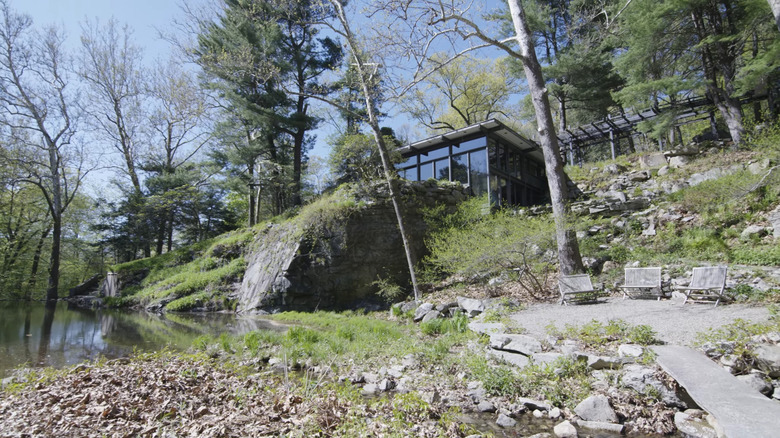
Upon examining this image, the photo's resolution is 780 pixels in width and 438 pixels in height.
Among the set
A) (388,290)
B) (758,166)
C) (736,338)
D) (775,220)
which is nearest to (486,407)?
(736,338)

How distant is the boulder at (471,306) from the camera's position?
794cm

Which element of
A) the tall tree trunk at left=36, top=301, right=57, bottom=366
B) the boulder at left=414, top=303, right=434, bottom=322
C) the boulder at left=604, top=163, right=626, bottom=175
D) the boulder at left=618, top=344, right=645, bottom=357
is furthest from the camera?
the boulder at left=604, top=163, right=626, bottom=175

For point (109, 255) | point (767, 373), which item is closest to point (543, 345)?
point (767, 373)

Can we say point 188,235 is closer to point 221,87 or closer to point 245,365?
point 221,87

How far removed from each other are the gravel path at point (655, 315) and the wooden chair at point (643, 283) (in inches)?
12.1

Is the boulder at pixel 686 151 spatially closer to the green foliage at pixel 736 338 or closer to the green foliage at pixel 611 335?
the green foliage at pixel 736 338

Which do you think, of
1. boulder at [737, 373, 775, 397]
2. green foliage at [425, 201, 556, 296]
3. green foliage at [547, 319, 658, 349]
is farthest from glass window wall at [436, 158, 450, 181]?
boulder at [737, 373, 775, 397]

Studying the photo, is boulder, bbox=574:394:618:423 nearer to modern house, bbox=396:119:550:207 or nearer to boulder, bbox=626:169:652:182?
modern house, bbox=396:119:550:207

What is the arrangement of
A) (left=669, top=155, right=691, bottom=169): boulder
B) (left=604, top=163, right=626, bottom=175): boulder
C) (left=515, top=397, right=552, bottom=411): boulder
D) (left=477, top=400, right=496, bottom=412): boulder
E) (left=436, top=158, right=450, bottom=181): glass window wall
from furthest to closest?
(left=436, top=158, right=450, bottom=181): glass window wall → (left=604, top=163, right=626, bottom=175): boulder → (left=669, top=155, right=691, bottom=169): boulder → (left=477, top=400, right=496, bottom=412): boulder → (left=515, top=397, right=552, bottom=411): boulder

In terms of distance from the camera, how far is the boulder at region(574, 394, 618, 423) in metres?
3.31

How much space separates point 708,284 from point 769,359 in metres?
3.90

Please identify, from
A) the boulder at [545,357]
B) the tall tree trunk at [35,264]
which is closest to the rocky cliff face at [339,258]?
the boulder at [545,357]

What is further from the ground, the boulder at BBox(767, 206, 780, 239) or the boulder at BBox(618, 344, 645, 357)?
the boulder at BBox(767, 206, 780, 239)

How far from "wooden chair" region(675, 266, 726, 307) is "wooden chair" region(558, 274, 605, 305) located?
64.0 inches
